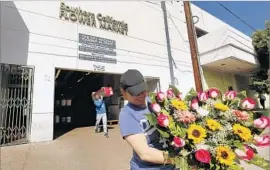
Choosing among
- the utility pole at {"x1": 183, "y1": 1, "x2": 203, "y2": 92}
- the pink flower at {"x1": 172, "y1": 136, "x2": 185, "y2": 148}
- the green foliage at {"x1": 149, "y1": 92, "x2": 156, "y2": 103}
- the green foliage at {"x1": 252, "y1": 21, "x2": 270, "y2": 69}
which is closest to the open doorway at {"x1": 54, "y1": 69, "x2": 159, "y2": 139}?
the utility pole at {"x1": 183, "y1": 1, "x2": 203, "y2": 92}

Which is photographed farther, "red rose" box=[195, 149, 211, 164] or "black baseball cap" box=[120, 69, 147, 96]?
"black baseball cap" box=[120, 69, 147, 96]

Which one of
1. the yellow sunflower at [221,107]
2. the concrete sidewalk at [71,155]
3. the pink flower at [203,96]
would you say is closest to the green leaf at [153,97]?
the pink flower at [203,96]

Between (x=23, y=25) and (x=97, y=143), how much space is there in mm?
3961

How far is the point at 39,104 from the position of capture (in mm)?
6406

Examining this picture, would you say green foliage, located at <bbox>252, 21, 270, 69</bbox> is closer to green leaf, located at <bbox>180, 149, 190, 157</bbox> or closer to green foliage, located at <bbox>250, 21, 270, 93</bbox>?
green foliage, located at <bbox>250, 21, 270, 93</bbox>

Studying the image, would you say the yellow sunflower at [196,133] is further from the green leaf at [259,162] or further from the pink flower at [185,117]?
the green leaf at [259,162]

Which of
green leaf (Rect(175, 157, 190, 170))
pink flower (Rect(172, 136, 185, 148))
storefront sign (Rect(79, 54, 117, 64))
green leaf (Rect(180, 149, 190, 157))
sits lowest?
green leaf (Rect(175, 157, 190, 170))

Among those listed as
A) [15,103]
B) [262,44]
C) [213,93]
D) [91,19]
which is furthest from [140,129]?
[262,44]

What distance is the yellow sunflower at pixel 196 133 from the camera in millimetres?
1430

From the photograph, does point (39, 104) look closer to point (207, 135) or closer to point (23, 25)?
point (23, 25)

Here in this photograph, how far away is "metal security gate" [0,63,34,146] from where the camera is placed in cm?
590

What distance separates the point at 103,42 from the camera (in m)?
8.19

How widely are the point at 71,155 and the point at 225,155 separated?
449cm

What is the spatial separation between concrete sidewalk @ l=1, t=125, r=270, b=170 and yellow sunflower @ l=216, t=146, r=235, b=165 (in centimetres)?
264
